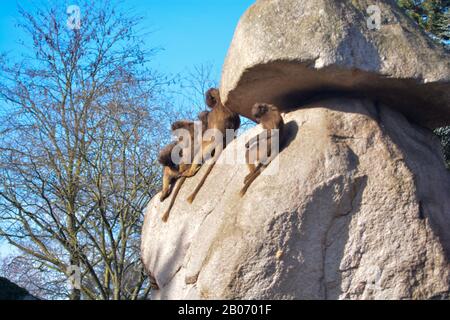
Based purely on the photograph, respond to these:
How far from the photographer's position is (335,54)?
543 cm

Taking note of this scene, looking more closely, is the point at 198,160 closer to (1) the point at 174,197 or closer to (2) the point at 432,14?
(1) the point at 174,197

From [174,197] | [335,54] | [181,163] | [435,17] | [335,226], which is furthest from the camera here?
[435,17]

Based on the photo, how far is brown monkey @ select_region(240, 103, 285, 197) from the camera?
18.3ft

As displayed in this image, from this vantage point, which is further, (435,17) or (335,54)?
(435,17)

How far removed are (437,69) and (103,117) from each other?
773cm

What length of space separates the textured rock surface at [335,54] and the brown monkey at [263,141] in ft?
1.04

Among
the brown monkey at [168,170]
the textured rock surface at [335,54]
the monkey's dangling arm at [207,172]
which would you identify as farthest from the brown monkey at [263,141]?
the brown monkey at [168,170]

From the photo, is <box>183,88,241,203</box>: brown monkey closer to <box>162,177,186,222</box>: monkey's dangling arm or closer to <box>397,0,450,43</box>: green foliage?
<box>162,177,186,222</box>: monkey's dangling arm

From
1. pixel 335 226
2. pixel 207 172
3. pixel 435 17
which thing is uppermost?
pixel 435 17

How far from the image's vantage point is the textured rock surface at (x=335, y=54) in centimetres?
548

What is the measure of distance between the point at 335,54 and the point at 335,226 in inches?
60.8

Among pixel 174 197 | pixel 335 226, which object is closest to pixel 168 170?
pixel 174 197

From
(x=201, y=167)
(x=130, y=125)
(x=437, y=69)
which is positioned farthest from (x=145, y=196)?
A: (x=437, y=69)

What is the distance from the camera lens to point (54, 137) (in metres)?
11.8
